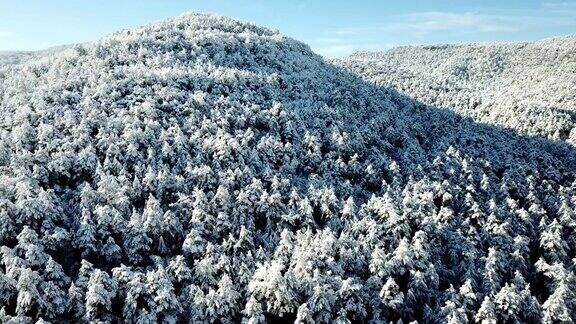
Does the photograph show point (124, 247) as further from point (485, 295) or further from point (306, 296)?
point (485, 295)

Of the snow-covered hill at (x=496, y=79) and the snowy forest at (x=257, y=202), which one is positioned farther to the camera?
the snow-covered hill at (x=496, y=79)

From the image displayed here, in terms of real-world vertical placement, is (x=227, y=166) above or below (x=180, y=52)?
below

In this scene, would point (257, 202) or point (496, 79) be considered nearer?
point (257, 202)

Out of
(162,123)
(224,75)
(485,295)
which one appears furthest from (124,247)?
(224,75)

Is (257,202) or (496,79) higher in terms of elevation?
(496,79)

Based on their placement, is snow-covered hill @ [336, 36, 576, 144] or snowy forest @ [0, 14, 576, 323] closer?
snowy forest @ [0, 14, 576, 323]
